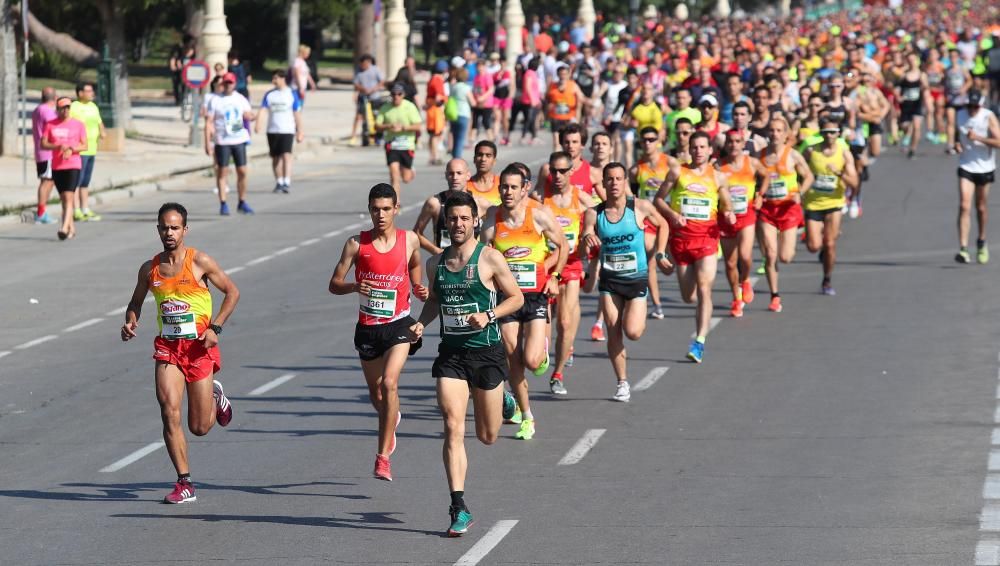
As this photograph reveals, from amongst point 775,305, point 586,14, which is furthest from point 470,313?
point 586,14

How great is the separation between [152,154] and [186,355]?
22.9m

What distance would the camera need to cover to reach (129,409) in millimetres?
13883

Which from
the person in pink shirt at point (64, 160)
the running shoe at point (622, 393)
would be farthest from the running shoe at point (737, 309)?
the person in pink shirt at point (64, 160)

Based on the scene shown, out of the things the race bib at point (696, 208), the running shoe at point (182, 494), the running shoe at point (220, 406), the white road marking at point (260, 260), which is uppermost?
the race bib at point (696, 208)

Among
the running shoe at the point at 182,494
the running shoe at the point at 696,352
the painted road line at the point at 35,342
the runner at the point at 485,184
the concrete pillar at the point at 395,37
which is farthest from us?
the concrete pillar at the point at 395,37

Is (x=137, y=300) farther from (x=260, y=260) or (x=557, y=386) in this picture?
(x=260, y=260)

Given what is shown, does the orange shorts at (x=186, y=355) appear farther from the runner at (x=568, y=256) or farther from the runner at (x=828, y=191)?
the runner at (x=828, y=191)

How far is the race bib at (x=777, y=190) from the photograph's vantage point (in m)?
19.0

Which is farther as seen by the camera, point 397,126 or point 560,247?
point 397,126

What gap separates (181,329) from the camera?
11.1 m

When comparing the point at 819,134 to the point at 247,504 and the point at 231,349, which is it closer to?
the point at 231,349

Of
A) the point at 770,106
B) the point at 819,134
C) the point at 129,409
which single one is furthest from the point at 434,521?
the point at 770,106

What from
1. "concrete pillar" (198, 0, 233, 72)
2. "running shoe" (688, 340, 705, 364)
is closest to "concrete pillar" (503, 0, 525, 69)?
"concrete pillar" (198, 0, 233, 72)

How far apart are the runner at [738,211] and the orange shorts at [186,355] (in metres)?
7.45
